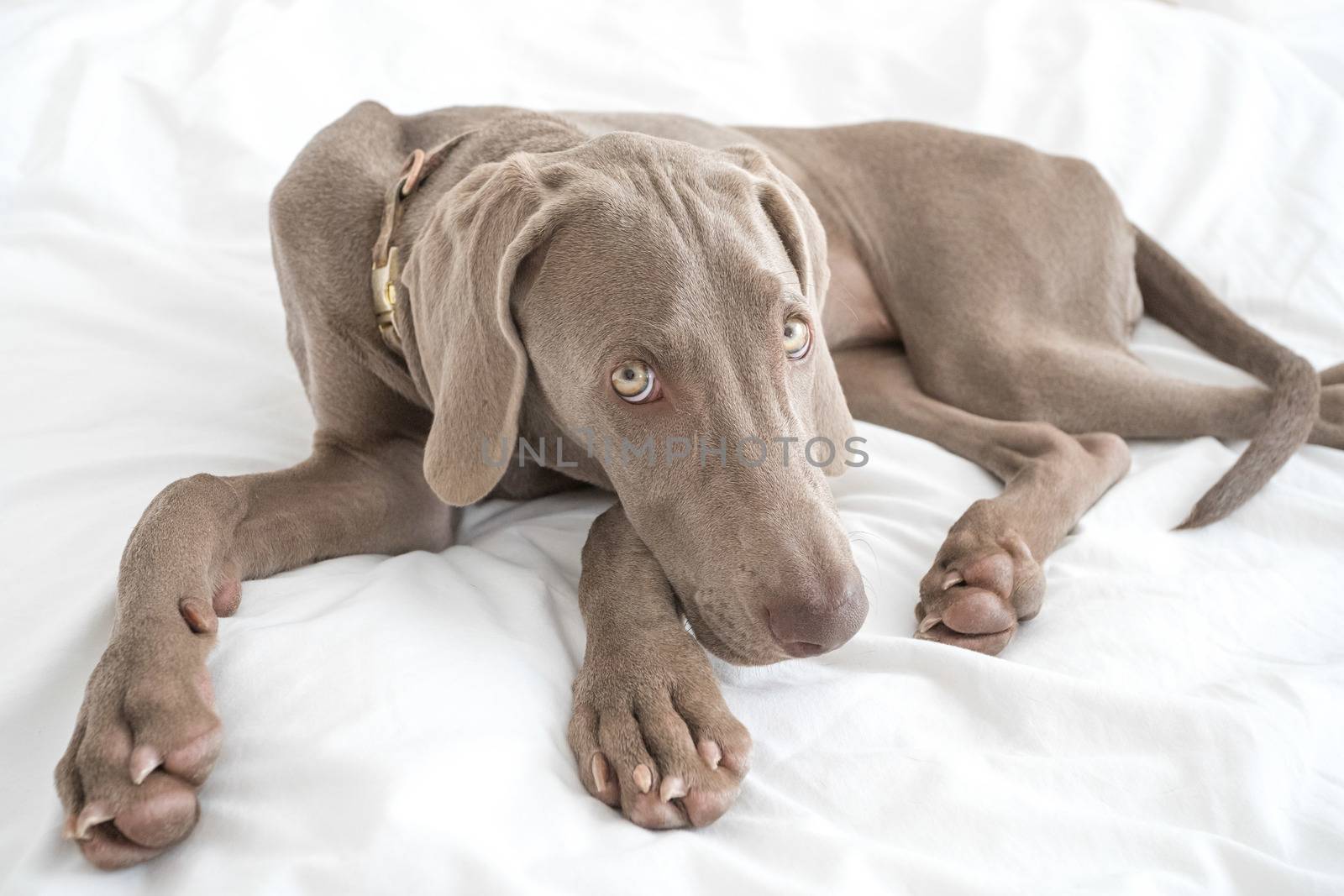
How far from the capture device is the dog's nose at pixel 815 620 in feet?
4.71

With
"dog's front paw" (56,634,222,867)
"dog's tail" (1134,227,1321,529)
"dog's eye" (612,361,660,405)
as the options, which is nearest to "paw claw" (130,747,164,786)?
"dog's front paw" (56,634,222,867)

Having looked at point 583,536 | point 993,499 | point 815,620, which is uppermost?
point 815,620

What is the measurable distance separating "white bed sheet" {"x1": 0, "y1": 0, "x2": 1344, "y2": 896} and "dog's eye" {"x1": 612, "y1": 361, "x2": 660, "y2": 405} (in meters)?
0.40

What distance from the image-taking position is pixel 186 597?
1.53 m

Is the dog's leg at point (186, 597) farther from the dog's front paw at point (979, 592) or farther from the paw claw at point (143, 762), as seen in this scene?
the dog's front paw at point (979, 592)

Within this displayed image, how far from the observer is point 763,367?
1572mm

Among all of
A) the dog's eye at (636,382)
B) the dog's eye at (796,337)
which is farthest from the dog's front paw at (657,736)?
the dog's eye at (796,337)

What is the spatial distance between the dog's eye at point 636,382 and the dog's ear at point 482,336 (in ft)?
0.54

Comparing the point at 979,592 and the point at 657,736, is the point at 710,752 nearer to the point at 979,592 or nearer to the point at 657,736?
the point at 657,736

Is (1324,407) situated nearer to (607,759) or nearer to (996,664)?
(996,664)

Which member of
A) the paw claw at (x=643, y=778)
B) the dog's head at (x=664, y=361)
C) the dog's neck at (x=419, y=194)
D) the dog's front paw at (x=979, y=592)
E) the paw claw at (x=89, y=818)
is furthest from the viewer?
the dog's neck at (x=419, y=194)

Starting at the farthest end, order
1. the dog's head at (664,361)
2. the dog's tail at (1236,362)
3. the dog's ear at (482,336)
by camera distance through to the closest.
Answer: the dog's tail at (1236,362) < the dog's ear at (482,336) < the dog's head at (664,361)

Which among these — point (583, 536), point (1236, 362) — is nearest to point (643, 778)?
point (583, 536)

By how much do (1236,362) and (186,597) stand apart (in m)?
2.30
